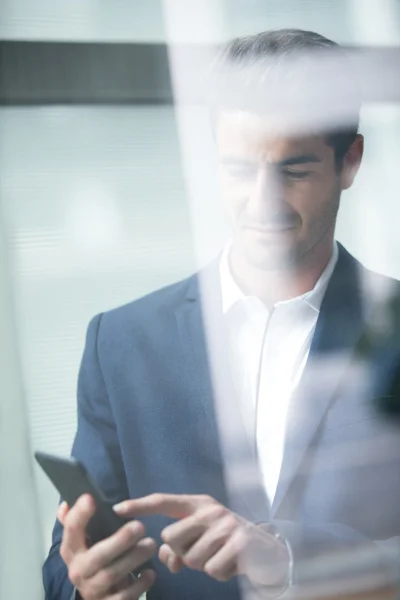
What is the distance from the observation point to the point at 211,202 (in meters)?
1.32

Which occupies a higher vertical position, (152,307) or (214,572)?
(152,307)

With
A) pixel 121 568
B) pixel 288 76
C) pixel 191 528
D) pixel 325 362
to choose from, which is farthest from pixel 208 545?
pixel 288 76

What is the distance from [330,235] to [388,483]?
0.45 metres

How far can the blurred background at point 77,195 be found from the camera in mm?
1241

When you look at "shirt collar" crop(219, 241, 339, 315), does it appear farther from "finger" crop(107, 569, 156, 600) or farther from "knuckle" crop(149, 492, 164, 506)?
"finger" crop(107, 569, 156, 600)

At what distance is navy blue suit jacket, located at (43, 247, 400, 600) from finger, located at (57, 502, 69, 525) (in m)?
0.06

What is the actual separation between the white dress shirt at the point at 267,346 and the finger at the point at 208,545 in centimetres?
16

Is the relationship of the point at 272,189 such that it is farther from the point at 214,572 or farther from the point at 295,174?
the point at 214,572

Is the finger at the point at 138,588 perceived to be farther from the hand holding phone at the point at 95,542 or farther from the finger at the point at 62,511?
the finger at the point at 62,511

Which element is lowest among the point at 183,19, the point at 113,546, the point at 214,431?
the point at 113,546

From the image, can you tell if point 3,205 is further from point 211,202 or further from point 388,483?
point 388,483

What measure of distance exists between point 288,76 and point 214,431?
2.09ft

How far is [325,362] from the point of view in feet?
4.30

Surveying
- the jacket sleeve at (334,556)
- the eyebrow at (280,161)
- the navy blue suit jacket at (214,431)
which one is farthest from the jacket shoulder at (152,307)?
the jacket sleeve at (334,556)
